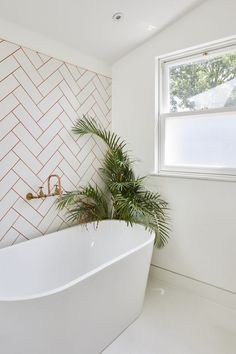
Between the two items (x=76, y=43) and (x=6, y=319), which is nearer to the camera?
(x=6, y=319)

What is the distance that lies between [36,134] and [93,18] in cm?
109

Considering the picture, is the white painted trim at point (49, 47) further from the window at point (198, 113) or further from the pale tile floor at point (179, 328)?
the pale tile floor at point (179, 328)

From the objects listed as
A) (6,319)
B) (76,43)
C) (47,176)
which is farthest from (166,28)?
(6,319)

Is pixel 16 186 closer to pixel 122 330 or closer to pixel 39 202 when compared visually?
pixel 39 202

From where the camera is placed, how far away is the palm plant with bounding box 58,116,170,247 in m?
2.39

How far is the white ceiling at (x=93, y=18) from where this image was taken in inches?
75.5

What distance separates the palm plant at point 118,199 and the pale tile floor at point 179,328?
583 millimetres

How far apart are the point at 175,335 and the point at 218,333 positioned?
1.09ft

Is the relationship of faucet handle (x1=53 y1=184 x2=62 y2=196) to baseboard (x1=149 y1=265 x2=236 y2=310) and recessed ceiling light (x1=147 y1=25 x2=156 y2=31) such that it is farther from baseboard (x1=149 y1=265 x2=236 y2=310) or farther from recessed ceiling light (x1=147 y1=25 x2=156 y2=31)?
recessed ceiling light (x1=147 y1=25 x2=156 y2=31)

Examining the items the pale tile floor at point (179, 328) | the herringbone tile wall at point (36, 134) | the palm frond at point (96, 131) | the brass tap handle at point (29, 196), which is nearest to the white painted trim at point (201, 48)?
the herringbone tile wall at point (36, 134)

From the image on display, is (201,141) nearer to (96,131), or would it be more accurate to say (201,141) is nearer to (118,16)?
(96,131)

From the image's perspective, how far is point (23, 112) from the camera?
2.09 metres

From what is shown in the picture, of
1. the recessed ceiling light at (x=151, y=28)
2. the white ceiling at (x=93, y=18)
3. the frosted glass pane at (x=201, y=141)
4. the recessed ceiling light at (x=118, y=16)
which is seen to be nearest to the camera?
the white ceiling at (x=93, y=18)

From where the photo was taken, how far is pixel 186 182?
2.39 metres
